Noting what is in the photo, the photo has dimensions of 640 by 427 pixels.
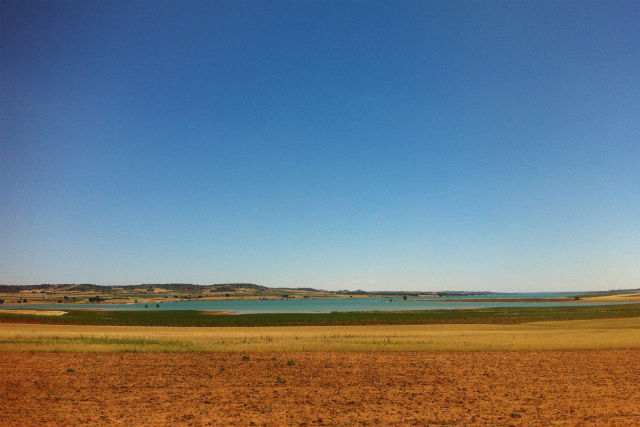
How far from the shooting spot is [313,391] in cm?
1878

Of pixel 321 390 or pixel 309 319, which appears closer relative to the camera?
pixel 321 390

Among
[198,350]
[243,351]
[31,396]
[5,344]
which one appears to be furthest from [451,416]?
[5,344]

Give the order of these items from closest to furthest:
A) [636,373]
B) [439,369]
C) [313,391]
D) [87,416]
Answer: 1. [87,416]
2. [313,391]
3. [636,373]
4. [439,369]

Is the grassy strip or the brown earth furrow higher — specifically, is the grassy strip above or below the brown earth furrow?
below

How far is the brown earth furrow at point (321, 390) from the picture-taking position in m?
14.5

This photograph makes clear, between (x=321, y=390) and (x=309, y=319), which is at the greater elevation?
(x=321, y=390)

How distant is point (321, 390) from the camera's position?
62.2 feet

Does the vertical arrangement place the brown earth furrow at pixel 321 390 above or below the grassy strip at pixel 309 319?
above

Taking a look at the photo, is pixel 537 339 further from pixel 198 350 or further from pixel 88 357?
pixel 88 357

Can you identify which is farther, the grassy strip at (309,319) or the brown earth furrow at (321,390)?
the grassy strip at (309,319)

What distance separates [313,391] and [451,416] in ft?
21.3

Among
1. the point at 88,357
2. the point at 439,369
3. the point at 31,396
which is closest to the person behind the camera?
the point at 31,396

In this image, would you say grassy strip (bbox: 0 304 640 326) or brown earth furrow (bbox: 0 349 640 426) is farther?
grassy strip (bbox: 0 304 640 326)

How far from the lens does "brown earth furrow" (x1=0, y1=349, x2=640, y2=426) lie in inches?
572
